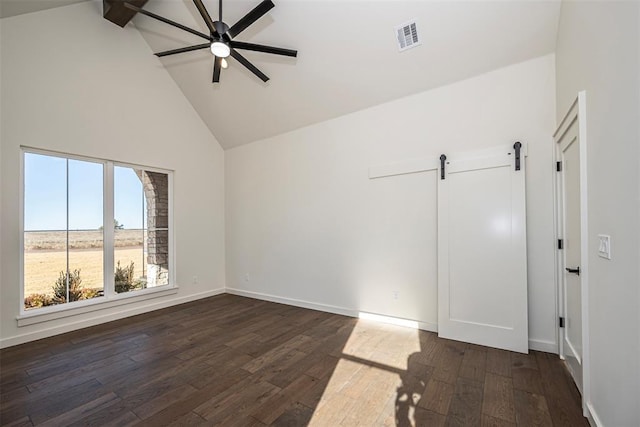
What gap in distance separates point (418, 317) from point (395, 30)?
10.8ft

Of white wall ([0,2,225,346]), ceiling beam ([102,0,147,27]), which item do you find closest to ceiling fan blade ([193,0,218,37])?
ceiling beam ([102,0,147,27])

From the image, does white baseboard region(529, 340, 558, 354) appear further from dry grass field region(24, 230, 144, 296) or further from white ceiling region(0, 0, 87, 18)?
white ceiling region(0, 0, 87, 18)

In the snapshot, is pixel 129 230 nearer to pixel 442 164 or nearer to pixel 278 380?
pixel 278 380

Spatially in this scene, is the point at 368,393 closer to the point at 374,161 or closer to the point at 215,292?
the point at 374,161

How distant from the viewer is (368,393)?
7.16 feet

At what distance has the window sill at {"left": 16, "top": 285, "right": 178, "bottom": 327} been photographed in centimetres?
324

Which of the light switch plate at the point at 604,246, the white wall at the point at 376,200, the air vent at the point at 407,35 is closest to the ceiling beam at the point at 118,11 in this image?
the white wall at the point at 376,200

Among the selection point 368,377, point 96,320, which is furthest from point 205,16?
point 96,320

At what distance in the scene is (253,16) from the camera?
2459 millimetres

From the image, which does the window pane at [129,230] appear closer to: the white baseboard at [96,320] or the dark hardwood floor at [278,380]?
the white baseboard at [96,320]

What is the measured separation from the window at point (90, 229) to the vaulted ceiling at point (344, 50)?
172 centimetres

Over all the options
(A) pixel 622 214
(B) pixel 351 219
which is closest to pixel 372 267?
(B) pixel 351 219

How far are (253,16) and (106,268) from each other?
12.5 ft

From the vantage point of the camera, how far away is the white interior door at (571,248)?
221 cm
